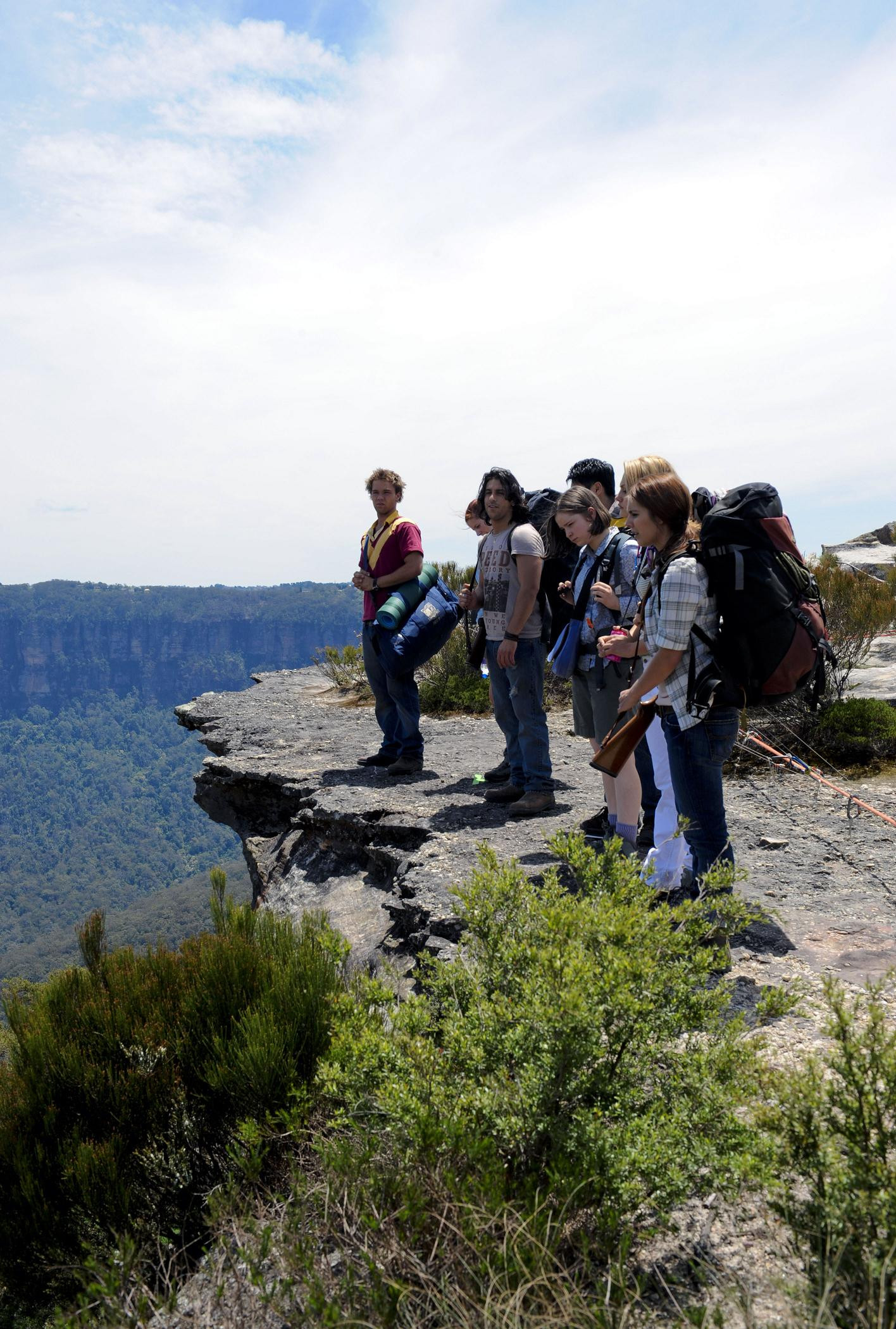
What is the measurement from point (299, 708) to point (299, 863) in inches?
151

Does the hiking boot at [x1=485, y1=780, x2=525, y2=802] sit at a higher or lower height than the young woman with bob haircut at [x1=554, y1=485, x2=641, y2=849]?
lower

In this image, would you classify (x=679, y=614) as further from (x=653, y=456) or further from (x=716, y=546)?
(x=653, y=456)

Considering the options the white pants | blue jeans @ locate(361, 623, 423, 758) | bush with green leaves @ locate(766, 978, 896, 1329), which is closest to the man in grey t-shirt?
the white pants

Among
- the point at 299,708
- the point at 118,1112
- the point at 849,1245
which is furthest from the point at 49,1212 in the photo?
the point at 299,708

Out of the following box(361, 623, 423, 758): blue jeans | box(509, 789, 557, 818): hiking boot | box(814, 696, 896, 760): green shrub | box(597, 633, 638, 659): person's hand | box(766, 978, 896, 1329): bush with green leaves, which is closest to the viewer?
box(766, 978, 896, 1329): bush with green leaves

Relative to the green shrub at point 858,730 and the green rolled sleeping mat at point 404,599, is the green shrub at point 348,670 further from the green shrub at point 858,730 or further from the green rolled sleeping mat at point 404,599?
the green shrub at point 858,730

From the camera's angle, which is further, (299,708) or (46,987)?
(299,708)

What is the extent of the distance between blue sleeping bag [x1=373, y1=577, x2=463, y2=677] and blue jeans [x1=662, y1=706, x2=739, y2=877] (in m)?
Result: 2.70

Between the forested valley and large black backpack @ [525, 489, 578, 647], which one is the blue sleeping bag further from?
the forested valley

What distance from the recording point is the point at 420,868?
4.12 metres

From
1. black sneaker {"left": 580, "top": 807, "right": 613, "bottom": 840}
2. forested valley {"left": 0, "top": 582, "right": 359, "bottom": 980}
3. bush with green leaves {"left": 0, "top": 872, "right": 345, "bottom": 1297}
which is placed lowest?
forested valley {"left": 0, "top": 582, "right": 359, "bottom": 980}

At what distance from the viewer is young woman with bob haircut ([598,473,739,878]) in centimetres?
262

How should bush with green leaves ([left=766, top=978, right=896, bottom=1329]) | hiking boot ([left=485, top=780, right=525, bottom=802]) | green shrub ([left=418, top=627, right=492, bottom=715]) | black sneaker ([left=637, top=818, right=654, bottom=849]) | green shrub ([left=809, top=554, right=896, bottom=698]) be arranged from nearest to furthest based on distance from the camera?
bush with green leaves ([left=766, top=978, right=896, bottom=1329]), black sneaker ([left=637, top=818, right=654, bottom=849]), hiking boot ([left=485, top=780, right=525, bottom=802]), green shrub ([left=809, top=554, right=896, bottom=698]), green shrub ([left=418, top=627, right=492, bottom=715])

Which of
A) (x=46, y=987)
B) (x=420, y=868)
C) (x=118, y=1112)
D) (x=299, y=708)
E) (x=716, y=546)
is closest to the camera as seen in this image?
(x=118, y=1112)
